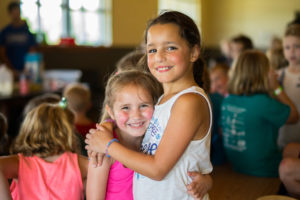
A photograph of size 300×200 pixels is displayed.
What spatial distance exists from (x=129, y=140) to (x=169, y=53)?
1.50 feet

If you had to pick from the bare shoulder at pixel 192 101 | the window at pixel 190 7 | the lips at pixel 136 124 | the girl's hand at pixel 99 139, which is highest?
the window at pixel 190 7

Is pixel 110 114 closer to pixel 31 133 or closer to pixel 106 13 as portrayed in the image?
pixel 31 133

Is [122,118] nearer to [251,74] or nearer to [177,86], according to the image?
[177,86]

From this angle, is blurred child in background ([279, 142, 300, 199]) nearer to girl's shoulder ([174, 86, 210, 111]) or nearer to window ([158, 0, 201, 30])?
girl's shoulder ([174, 86, 210, 111])

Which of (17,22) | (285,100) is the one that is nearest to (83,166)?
(285,100)

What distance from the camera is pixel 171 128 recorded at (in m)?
1.22

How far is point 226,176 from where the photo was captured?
2553 millimetres

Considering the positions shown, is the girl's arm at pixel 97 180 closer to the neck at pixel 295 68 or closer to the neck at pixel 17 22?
the neck at pixel 295 68

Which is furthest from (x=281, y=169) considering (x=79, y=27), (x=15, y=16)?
(x=79, y=27)

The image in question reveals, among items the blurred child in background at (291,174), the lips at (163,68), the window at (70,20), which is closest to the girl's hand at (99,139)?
the lips at (163,68)

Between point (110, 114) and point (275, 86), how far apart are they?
145 cm

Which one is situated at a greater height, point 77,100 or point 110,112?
point 110,112

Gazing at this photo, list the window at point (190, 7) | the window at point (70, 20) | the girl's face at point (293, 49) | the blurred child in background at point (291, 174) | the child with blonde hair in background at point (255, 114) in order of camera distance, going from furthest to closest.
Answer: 1. the window at point (190, 7)
2. the window at point (70, 20)
3. the girl's face at point (293, 49)
4. the child with blonde hair in background at point (255, 114)
5. the blurred child in background at point (291, 174)

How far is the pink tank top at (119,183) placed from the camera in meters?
1.45
